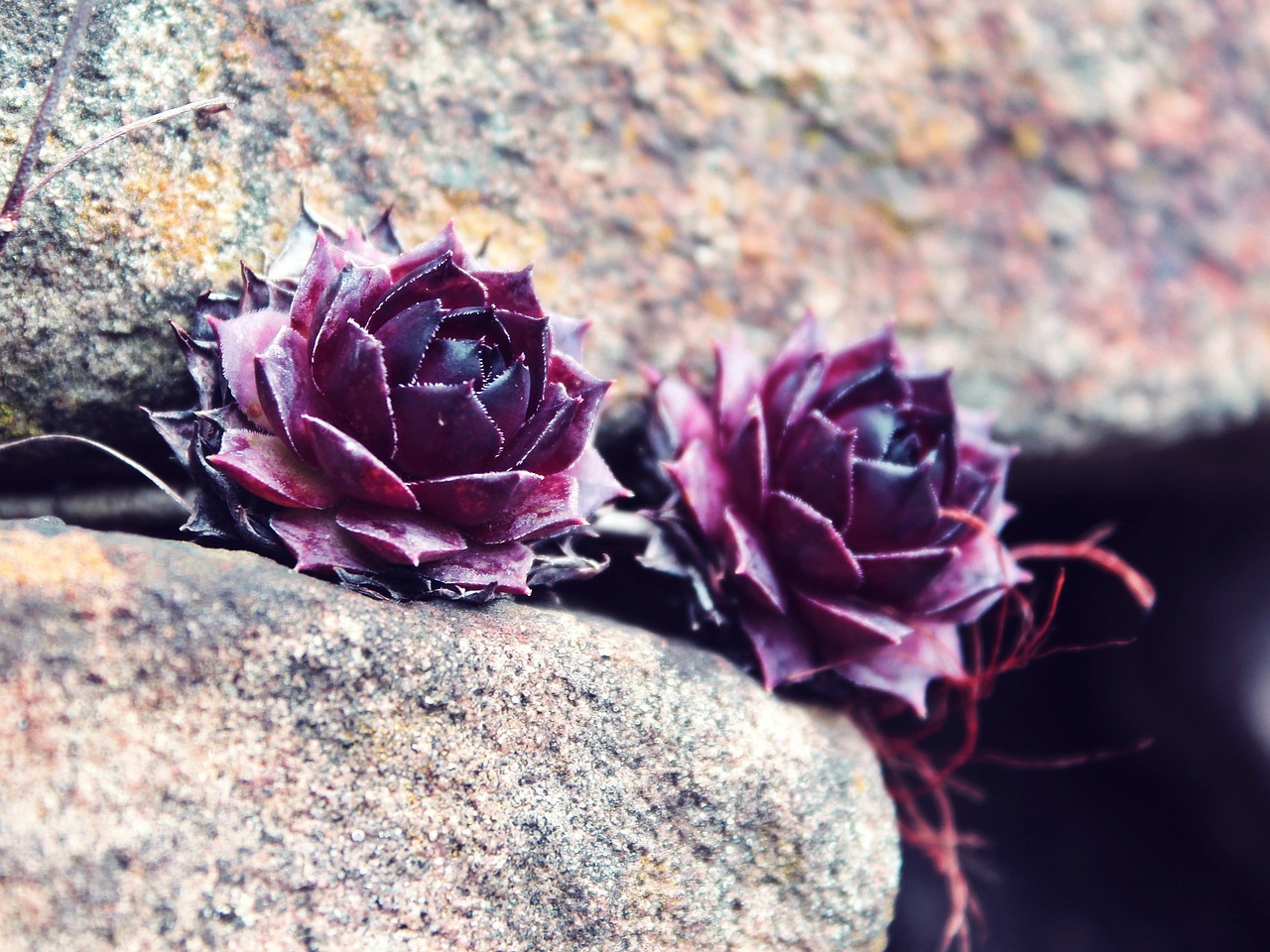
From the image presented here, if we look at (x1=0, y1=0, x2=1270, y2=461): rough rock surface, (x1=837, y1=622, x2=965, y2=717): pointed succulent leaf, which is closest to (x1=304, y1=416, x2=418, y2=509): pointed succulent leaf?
(x1=0, y1=0, x2=1270, y2=461): rough rock surface

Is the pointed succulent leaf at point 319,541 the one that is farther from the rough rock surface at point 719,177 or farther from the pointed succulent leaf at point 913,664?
the pointed succulent leaf at point 913,664

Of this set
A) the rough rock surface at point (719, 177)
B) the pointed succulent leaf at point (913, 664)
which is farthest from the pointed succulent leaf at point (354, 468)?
the pointed succulent leaf at point (913, 664)

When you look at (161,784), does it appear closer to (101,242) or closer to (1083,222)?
(101,242)

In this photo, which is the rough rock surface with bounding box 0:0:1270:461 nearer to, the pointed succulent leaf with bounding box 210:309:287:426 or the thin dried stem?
the thin dried stem

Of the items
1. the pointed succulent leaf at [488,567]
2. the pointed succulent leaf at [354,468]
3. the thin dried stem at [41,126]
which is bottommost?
the pointed succulent leaf at [488,567]

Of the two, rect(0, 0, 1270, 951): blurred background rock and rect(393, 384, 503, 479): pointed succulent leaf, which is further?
rect(0, 0, 1270, 951): blurred background rock

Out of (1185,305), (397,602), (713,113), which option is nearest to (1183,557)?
(1185,305)

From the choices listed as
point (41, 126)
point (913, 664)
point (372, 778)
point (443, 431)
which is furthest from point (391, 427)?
point (913, 664)
